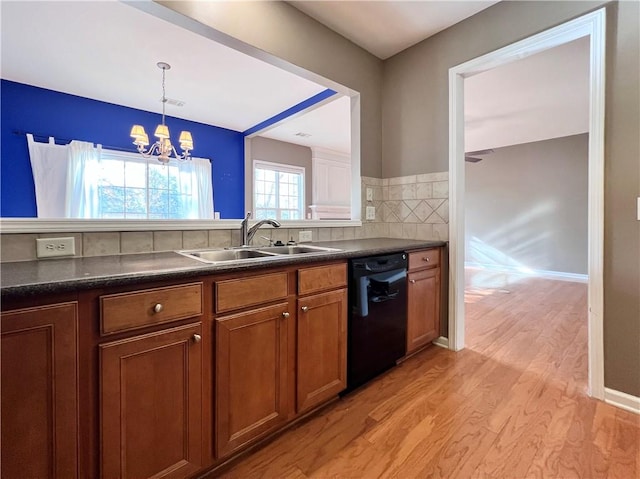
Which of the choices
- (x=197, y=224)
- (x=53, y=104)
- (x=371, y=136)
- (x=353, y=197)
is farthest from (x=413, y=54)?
(x=53, y=104)

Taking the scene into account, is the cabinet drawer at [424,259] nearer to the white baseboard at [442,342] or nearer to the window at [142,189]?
the white baseboard at [442,342]

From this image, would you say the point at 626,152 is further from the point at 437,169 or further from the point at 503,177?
the point at 503,177

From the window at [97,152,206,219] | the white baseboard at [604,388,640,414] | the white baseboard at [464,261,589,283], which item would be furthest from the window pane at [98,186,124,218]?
the white baseboard at [464,261,589,283]

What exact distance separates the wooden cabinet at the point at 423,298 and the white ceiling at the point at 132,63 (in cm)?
171

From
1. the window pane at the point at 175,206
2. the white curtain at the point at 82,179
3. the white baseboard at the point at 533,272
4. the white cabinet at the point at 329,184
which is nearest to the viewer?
the white curtain at the point at 82,179

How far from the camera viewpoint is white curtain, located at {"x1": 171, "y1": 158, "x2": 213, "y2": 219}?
4793 mm

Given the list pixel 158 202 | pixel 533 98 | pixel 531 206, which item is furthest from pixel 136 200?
pixel 531 206

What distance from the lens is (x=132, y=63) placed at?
301 centimetres

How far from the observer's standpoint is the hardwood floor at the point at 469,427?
124 cm

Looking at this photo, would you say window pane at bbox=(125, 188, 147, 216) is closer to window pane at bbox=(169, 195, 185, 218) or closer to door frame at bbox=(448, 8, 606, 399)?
window pane at bbox=(169, 195, 185, 218)

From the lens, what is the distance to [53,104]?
12.1ft

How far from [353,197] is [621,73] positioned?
181 cm

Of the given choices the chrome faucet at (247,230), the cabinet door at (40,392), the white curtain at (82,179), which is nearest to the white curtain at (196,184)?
the white curtain at (82,179)

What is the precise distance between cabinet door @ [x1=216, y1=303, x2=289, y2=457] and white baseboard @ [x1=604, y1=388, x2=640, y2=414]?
71.8 inches
